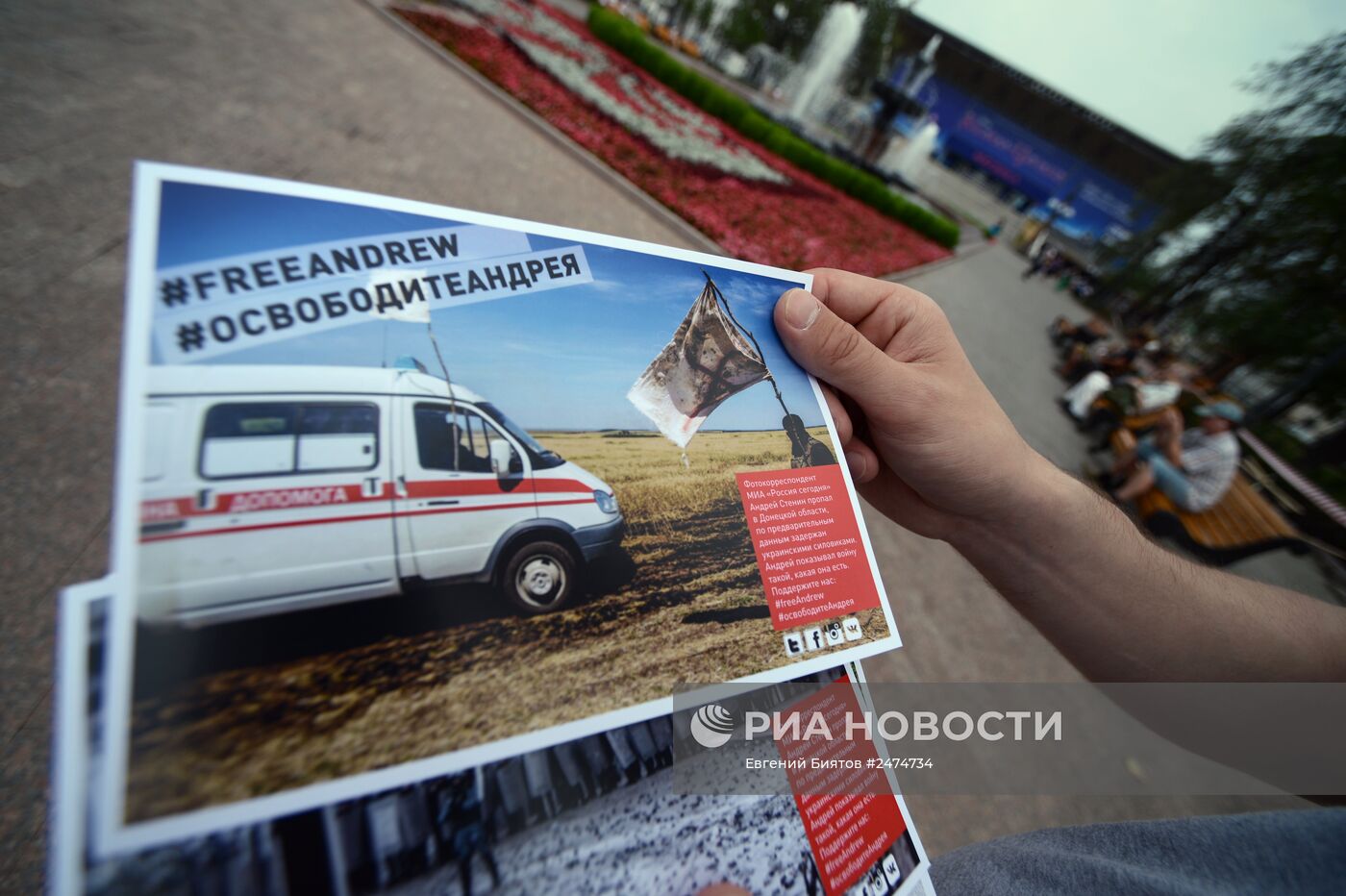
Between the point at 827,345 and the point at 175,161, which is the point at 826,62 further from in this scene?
the point at 827,345

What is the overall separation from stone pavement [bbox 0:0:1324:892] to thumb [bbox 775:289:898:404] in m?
2.22

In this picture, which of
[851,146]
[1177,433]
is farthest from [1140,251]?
[1177,433]

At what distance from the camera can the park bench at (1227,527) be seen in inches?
151

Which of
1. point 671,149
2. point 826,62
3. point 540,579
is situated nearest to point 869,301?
point 540,579

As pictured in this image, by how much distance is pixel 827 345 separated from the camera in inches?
57.6

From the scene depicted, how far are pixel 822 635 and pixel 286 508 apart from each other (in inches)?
45.2

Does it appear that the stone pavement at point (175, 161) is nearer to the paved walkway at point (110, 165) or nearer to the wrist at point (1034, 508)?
the paved walkway at point (110, 165)

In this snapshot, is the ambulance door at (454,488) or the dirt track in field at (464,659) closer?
the dirt track in field at (464,659)

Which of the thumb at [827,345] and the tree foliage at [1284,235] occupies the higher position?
the tree foliage at [1284,235]

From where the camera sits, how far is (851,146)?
1688 cm

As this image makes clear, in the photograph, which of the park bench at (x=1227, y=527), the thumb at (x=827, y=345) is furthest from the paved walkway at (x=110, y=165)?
the park bench at (x=1227, y=527)

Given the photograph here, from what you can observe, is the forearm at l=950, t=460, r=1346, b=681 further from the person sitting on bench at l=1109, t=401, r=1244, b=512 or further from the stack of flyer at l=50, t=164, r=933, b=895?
the person sitting on bench at l=1109, t=401, r=1244, b=512

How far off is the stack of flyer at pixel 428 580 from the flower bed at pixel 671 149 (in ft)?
18.6

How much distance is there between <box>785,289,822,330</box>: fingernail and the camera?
1.43m
